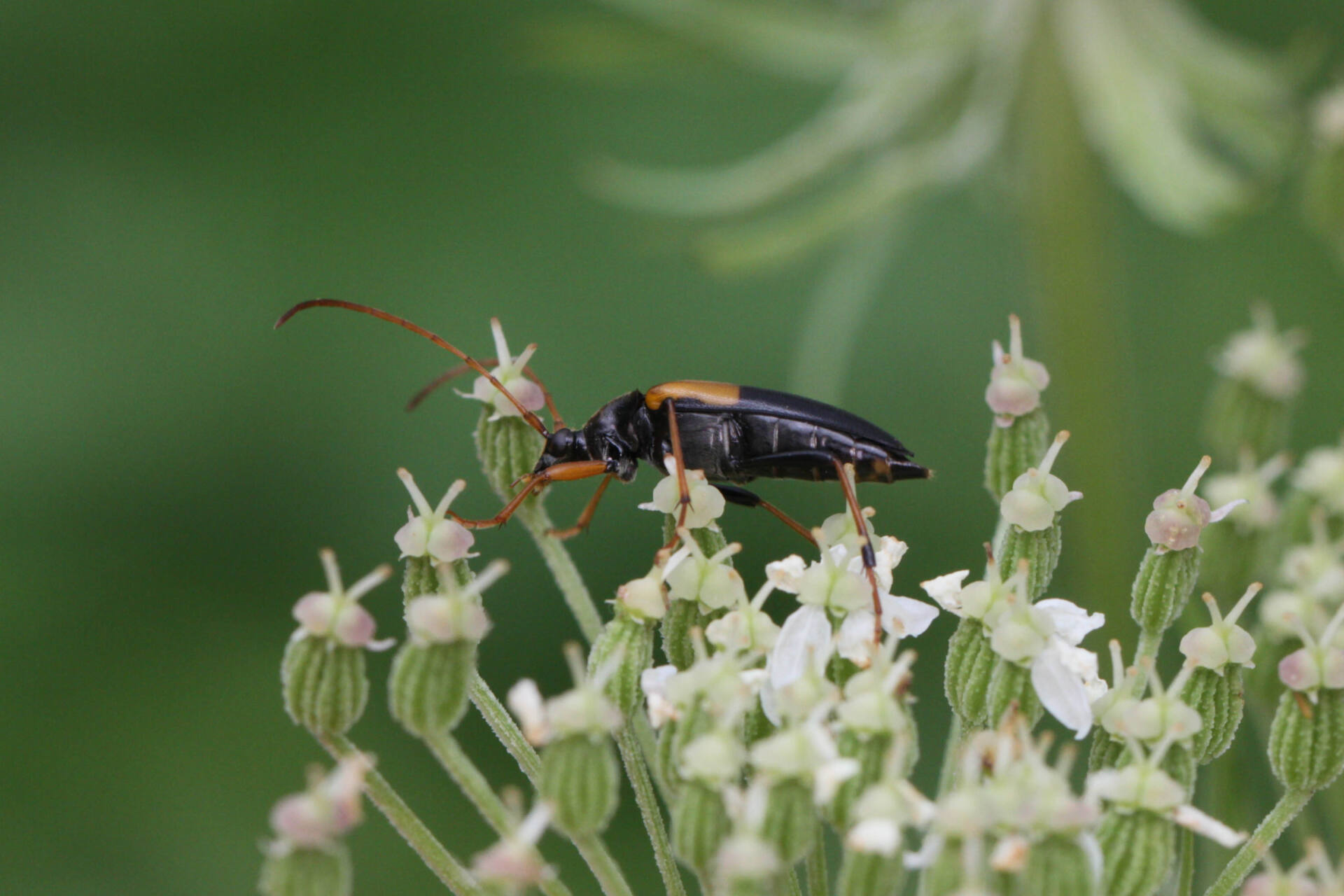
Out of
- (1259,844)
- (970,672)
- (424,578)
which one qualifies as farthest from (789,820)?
(424,578)

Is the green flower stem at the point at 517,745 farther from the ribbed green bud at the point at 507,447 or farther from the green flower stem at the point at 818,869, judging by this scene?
the ribbed green bud at the point at 507,447

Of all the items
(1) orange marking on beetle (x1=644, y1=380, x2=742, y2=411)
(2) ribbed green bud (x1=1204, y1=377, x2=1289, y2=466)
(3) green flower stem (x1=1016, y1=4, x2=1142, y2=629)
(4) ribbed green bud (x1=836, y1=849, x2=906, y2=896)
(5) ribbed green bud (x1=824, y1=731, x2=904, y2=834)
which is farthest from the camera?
(3) green flower stem (x1=1016, y1=4, x2=1142, y2=629)

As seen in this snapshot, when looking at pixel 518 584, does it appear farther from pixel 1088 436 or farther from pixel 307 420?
pixel 1088 436

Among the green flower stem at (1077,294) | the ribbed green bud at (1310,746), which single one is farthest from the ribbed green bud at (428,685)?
the green flower stem at (1077,294)

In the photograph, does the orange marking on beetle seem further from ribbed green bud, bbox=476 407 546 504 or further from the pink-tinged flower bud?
the pink-tinged flower bud

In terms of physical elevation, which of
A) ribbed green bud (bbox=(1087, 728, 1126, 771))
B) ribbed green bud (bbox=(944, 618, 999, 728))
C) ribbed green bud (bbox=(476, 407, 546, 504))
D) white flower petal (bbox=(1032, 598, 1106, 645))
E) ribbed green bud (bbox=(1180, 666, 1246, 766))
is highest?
ribbed green bud (bbox=(476, 407, 546, 504))

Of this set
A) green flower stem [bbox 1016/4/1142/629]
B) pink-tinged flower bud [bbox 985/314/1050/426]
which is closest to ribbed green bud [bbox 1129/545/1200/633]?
pink-tinged flower bud [bbox 985/314/1050/426]

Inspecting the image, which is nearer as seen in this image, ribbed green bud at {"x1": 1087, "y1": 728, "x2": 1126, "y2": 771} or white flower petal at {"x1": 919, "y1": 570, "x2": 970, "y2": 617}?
ribbed green bud at {"x1": 1087, "y1": 728, "x2": 1126, "y2": 771}
